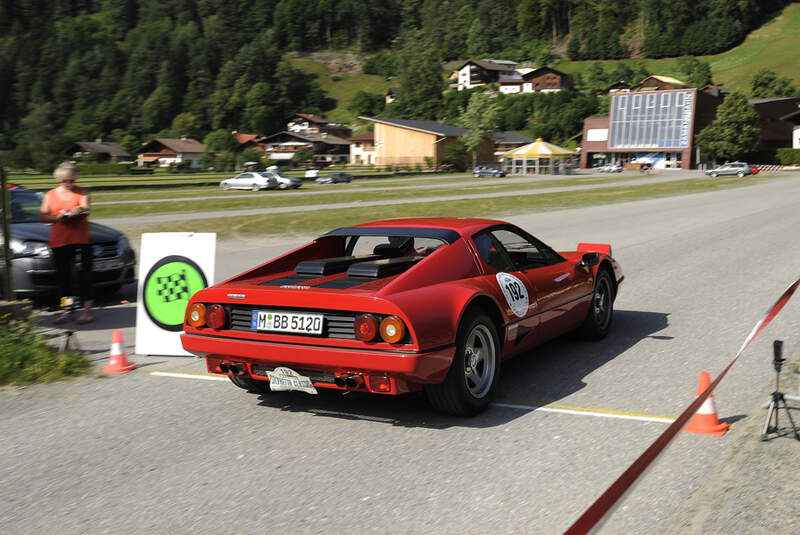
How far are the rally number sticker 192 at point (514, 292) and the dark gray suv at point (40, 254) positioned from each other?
503 cm

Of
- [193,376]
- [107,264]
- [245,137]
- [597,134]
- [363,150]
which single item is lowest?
[193,376]

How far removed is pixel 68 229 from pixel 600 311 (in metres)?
5.47

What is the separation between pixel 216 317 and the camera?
4.86m

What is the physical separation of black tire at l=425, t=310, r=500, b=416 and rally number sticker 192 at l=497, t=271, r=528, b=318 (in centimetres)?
31

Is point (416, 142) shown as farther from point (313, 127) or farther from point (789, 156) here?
point (313, 127)

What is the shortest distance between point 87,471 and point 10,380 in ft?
7.21

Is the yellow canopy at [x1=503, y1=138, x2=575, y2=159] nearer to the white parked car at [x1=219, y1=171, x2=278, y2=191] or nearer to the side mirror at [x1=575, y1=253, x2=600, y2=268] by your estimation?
the white parked car at [x1=219, y1=171, x2=278, y2=191]

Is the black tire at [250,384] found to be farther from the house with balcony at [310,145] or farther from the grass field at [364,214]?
the house with balcony at [310,145]

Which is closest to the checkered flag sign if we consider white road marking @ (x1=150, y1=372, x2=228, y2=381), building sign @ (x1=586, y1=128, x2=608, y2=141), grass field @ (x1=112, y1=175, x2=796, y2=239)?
white road marking @ (x1=150, y1=372, x2=228, y2=381)

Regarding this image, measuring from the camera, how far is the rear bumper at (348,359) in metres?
4.26

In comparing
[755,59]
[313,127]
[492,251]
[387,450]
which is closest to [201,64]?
[313,127]

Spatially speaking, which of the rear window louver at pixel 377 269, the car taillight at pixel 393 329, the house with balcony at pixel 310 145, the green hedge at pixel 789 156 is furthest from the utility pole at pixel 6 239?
the house with balcony at pixel 310 145

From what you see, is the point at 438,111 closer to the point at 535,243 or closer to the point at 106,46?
the point at 106,46

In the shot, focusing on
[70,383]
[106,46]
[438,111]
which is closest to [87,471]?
[70,383]
